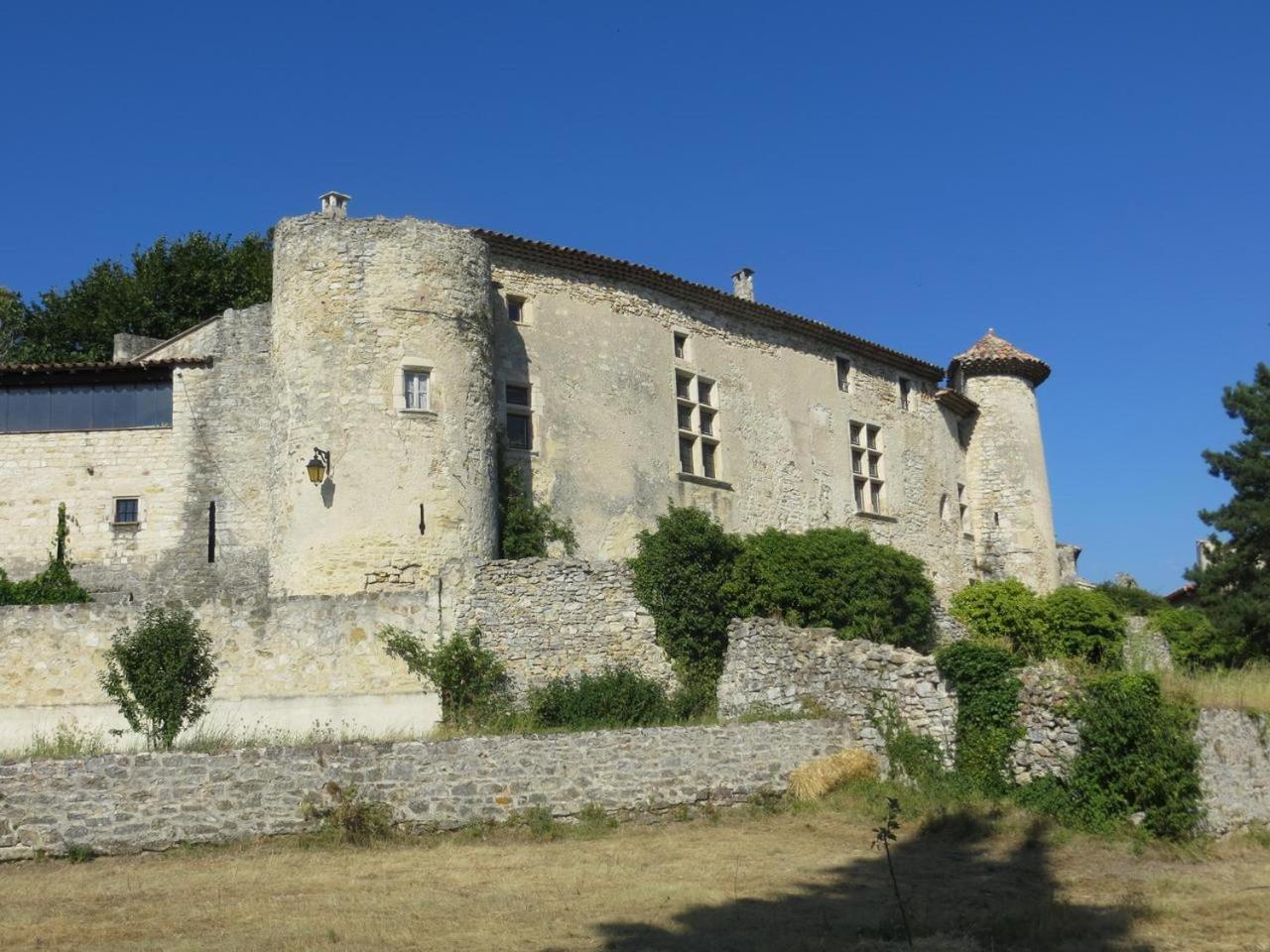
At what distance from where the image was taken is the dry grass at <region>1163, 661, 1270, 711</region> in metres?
17.4

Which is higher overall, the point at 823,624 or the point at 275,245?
the point at 275,245

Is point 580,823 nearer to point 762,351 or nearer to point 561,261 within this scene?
point 561,261

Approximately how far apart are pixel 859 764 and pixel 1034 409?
2404 cm

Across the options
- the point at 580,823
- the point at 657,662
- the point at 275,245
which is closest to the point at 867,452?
the point at 657,662

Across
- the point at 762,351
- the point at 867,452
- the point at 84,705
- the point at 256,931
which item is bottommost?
the point at 256,931

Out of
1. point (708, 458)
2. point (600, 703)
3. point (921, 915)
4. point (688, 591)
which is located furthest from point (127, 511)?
point (921, 915)

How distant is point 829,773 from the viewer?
17.0 m

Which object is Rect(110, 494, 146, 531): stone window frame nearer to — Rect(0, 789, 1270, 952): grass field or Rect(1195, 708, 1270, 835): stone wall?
Rect(0, 789, 1270, 952): grass field

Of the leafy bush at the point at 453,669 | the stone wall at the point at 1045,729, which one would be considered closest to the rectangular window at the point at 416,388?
the leafy bush at the point at 453,669

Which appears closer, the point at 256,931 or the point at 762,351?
the point at 256,931

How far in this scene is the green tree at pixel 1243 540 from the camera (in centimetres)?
3184

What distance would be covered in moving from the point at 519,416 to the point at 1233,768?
14.5 metres

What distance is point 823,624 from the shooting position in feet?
75.9

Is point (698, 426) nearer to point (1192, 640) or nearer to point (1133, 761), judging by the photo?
point (1192, 640)
